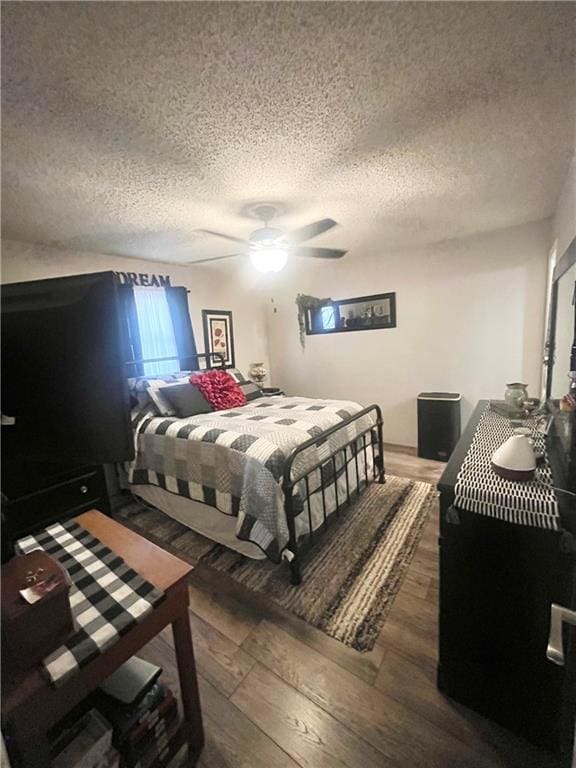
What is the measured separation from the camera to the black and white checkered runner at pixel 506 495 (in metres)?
0.94

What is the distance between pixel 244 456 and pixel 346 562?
921 millimetres

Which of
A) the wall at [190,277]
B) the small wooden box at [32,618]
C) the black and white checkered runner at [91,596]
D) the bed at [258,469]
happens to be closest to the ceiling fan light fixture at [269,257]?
the bed at [258,469]

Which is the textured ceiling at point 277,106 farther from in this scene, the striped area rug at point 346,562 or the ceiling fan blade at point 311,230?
the striped area rug at point 346,562

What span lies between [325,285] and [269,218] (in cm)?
187

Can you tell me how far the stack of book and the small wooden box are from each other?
395mm

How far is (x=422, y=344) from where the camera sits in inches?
141

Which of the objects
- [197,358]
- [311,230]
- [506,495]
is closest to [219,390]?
[197,358]

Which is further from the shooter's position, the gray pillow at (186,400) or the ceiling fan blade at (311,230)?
the gray pillow at (186,400)

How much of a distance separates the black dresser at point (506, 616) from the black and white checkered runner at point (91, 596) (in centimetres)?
99

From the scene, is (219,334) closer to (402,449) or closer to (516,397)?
(402,449)

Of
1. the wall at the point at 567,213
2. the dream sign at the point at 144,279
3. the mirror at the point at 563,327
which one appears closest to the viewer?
the mirror at the point at 563,327

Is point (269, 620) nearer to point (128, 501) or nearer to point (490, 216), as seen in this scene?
point (128, 501)

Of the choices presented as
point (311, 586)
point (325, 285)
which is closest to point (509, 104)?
point (311, 586)

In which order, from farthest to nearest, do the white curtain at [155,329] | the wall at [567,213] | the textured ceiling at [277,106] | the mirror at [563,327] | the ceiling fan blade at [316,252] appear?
the white curtain at [155,329] → the ceiling fan blade at [316,252] → the wall at [567,213] → the mirror at [563,327] → the textured ceiling at [277,106]
